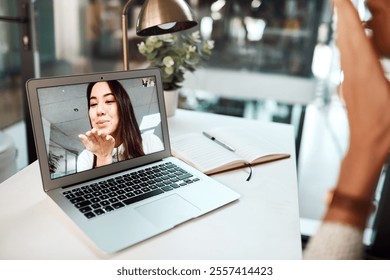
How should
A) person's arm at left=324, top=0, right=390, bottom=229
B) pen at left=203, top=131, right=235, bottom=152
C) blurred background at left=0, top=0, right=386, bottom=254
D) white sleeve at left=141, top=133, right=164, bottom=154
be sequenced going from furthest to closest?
blurred background at left=0, top=0, right=386, bottom=254 < pen at left=203, top=131, right=235, bottom=152 < white sleeve at left=141, top=133, right=164, bottom=154 < person's arm at left=324, top=0, right=390, bottom=229

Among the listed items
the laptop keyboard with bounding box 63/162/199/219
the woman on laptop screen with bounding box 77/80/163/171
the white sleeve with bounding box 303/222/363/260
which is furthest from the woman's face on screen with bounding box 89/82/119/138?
the white sleeve with bounding box 303/222/363/260

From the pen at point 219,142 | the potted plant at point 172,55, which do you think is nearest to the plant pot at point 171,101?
the potted plant at point 172,55

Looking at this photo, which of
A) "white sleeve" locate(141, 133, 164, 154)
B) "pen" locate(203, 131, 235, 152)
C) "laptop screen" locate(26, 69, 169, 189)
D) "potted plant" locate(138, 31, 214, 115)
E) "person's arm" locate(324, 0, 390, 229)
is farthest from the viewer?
"potted plant" locate(138, 31, 214, 115)

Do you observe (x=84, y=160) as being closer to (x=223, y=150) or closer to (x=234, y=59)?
(x=223, y=150)

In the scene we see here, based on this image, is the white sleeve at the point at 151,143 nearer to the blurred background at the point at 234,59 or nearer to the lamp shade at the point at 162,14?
the lamp shade at the point at 162,14

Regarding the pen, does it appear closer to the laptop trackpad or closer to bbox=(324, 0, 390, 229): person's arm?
the laptop trackpad

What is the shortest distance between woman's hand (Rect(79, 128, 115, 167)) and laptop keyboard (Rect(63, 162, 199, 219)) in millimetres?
55

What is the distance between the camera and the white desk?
64cm

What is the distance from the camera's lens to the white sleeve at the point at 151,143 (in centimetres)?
93

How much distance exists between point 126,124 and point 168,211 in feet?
0.89

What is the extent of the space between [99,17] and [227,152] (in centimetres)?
140

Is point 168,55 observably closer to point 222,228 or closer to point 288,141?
point 288,141

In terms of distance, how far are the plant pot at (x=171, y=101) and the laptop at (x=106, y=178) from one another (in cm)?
39

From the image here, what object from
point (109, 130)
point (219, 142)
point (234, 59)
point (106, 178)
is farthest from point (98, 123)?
point (234, 59)
